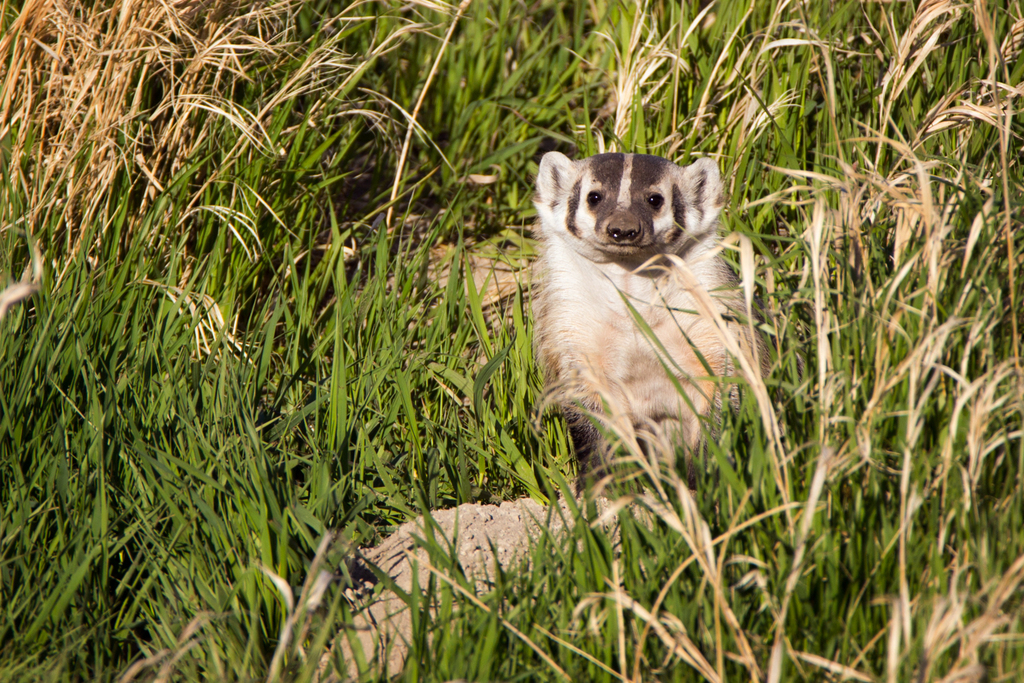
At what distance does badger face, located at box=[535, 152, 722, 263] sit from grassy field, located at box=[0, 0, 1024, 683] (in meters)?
0.23

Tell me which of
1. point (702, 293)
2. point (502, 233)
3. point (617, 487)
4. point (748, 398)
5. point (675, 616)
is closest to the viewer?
point (675, 616)

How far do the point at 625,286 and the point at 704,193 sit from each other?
454 mm

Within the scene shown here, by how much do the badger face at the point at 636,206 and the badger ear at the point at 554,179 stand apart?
1 centimetres

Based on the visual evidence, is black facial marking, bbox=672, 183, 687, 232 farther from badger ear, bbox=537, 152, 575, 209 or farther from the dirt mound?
the dirt mound

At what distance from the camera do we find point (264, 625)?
7.22ft

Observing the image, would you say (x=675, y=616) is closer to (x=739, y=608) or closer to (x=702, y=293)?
(x=739, y=608)

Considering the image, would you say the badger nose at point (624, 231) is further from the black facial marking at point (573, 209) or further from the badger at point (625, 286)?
the black facial marking at point (573, 209)

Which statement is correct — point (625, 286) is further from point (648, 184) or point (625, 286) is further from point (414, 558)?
point (414, 558)

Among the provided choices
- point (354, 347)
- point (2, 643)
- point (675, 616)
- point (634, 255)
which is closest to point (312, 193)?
point (354, 347)

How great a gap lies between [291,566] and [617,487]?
962 mm

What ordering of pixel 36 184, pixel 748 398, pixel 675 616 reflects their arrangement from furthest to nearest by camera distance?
pixel 36 184, pixel 748 398, pixel 675 616

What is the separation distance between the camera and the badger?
330 cm

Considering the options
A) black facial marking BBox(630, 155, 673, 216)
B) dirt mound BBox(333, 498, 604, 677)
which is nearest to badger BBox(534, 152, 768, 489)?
black facial marking BBox(630, 155, 673, 216)

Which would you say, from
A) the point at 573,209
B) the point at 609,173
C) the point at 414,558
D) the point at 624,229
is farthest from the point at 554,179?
the point at 414,558
